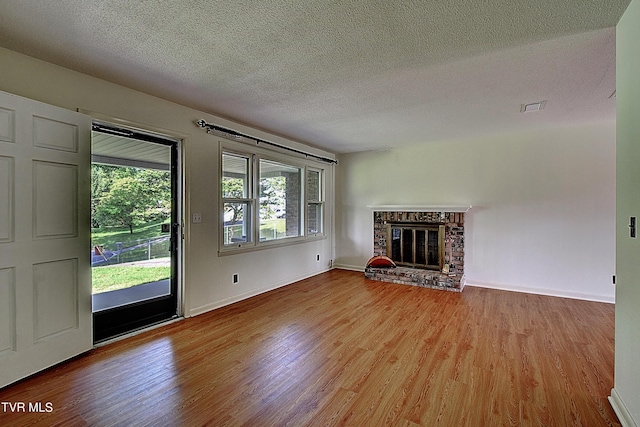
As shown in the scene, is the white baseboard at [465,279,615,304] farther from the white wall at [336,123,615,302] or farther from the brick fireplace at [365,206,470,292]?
the brick fireplace at [365,206,470,292]

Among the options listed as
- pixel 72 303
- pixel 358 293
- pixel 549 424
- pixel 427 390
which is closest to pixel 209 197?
pixel 72 303

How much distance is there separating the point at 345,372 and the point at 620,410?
1.66 m

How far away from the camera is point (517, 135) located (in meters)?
4.43

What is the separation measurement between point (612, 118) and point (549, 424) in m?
3.94

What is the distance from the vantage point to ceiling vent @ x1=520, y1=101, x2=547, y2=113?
315 cm

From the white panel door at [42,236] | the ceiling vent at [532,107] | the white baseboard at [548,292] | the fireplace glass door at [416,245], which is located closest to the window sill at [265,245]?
the fireplace glass door at [416,245]

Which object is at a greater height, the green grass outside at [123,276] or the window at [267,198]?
the window at [267,198]

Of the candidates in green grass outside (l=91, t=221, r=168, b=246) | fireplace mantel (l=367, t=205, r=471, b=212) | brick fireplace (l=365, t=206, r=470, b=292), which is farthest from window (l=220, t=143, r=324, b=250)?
brick fireplace (l=365, t=206, r=470, b=292)

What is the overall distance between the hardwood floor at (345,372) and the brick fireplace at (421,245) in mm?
1173

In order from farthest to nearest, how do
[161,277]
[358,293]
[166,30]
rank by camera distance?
[358,293]
[161,277]
[166,30]

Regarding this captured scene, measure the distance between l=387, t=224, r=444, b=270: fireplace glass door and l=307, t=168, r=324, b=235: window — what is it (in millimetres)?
1360

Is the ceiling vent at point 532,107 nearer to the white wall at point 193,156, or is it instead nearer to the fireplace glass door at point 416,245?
the fireplace glass door at point 416,245

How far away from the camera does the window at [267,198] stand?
3.94 metres

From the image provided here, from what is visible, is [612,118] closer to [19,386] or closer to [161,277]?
[161,277]
